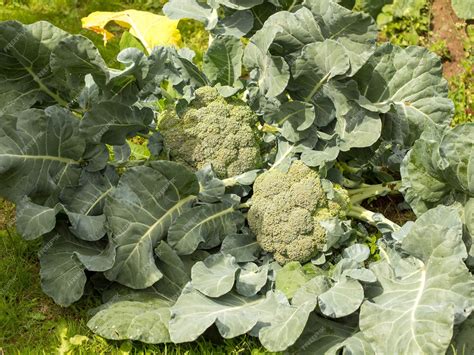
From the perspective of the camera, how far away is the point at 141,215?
12.2 ft

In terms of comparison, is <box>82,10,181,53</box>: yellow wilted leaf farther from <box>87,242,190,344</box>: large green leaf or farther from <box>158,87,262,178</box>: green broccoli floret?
<box>87,242,190,344</box>: large green leaf

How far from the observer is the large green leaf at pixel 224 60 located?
4070 mm

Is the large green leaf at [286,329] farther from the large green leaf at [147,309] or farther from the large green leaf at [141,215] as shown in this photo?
the large green leaf at [141,215]

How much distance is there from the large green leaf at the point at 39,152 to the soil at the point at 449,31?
9.38 ft

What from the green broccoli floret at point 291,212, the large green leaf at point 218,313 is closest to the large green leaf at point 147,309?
the large green leaf at point 218,313

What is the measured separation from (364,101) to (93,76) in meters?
1.39

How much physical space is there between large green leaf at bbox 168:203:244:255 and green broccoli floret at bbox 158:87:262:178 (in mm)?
247

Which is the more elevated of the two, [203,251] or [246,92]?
[246,92]

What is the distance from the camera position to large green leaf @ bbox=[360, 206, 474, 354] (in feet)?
10.4

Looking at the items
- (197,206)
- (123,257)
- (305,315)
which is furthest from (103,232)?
(305,315)

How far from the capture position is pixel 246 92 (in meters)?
4.27

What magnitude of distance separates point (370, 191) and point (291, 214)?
75cm

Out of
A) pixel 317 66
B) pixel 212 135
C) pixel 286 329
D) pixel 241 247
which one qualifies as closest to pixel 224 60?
pixel 212 135

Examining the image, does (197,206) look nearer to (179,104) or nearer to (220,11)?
(179,104)
